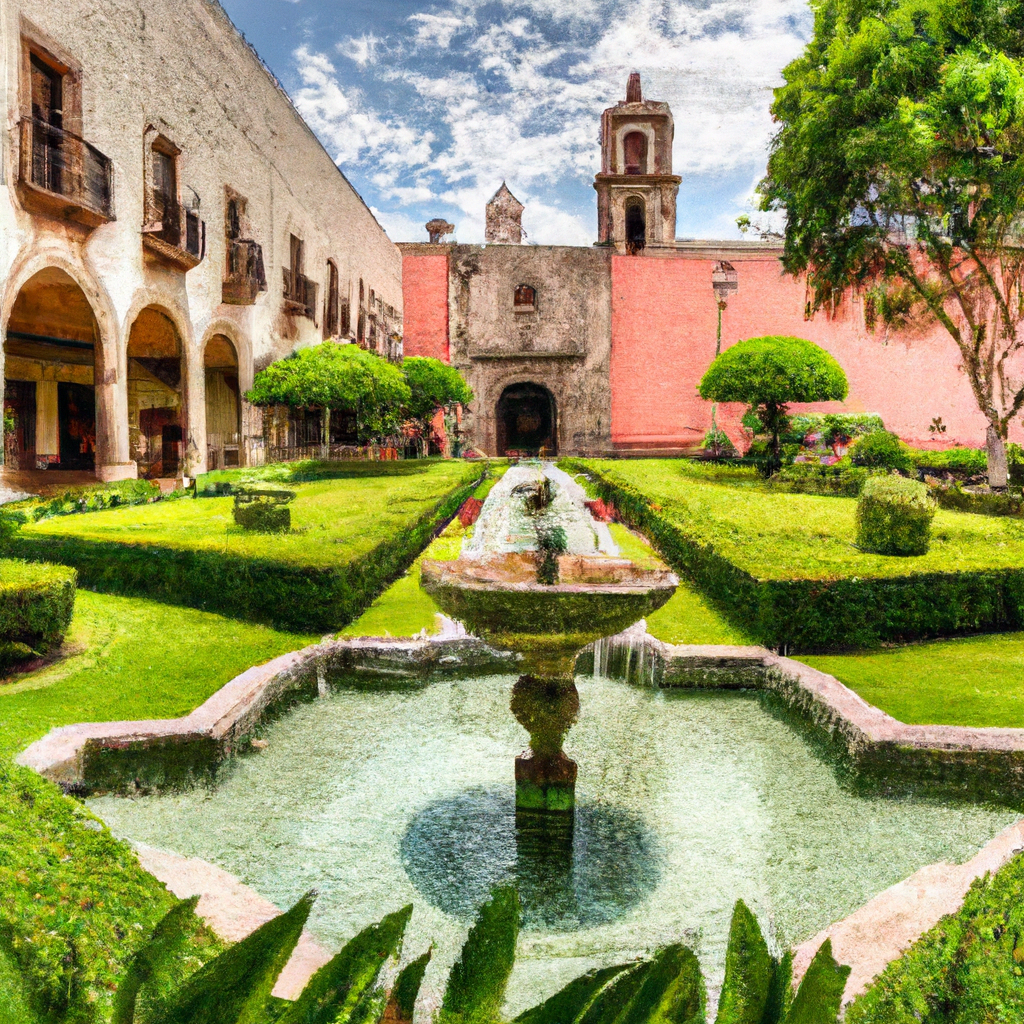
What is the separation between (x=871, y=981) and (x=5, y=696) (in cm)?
409

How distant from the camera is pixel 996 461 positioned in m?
12.5

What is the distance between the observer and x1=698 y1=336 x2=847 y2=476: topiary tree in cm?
1608

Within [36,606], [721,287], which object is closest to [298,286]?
[721,287]

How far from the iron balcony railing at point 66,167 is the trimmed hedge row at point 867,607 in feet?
26.3

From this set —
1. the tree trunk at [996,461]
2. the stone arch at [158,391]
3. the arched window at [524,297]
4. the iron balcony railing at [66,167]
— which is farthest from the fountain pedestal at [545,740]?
the arched window at [524,297]

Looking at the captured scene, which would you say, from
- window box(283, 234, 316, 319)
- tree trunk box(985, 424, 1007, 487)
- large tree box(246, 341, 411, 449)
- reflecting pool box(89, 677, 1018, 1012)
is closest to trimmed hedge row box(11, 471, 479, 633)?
reflecting pool box(89, 677, 1018, 1012)

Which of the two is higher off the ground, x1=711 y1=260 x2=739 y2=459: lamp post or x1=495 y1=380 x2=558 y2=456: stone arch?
x1=711 y1=260 x2=739 y2=459: lamp post

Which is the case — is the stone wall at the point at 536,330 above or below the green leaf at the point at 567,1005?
above

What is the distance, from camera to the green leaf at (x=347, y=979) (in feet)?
4.40

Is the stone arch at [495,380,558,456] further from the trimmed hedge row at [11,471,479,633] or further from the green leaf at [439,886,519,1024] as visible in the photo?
the green leaf at [439,886,519,1024]

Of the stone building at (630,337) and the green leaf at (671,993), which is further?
the stone building at (630,337)

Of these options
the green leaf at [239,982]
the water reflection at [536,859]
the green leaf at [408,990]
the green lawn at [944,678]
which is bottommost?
the water reflection at [536,859]

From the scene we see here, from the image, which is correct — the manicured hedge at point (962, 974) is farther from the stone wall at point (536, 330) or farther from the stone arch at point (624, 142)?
the stone arch at point (624, 142)

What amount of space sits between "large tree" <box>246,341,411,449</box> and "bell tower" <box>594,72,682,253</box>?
551 inches
